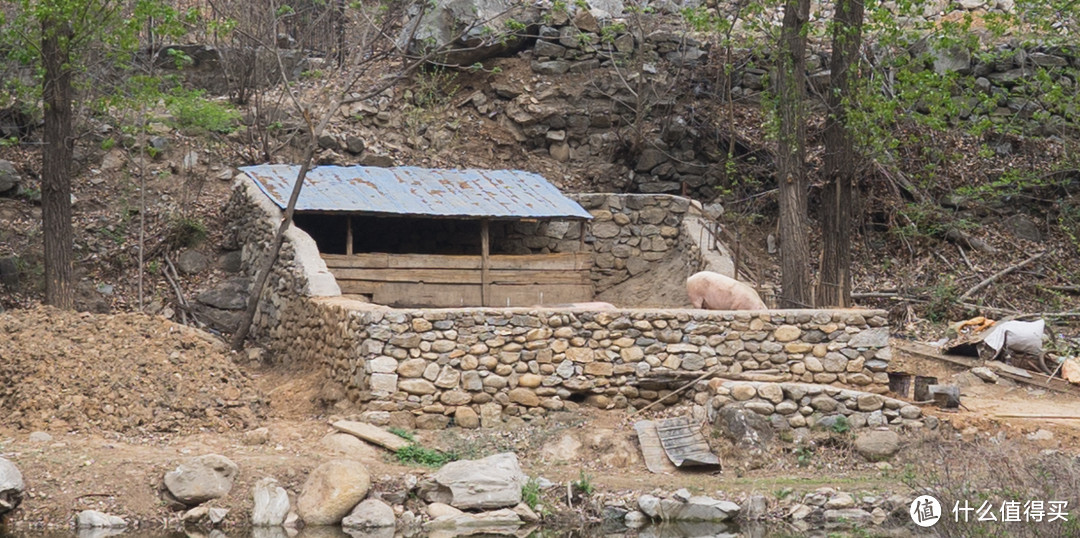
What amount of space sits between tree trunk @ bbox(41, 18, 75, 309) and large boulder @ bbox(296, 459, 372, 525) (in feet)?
19.6

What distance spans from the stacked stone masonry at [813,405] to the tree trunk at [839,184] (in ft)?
10.7

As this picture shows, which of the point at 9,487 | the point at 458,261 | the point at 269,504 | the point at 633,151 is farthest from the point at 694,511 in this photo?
the point at 633,151

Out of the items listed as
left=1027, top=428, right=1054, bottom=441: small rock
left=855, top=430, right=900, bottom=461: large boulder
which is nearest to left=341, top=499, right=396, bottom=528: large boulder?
left=855, top=430, right=900, bottom=461: large boulder

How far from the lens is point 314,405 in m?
12.7

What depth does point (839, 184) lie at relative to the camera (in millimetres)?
15320

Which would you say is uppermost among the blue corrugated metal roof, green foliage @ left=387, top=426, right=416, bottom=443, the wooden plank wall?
the blue corrugated metal roof

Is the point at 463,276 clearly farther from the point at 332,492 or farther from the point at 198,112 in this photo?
the point at 332,492

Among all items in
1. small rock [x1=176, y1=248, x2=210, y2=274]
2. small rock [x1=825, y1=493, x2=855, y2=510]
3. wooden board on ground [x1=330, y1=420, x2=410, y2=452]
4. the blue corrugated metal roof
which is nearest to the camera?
small rock [x1=825, y1=493, x2=855, y2=510]

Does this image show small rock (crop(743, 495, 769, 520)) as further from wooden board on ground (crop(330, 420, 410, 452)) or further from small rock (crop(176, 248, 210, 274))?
small rock (crop(176, 248, 210, 274))

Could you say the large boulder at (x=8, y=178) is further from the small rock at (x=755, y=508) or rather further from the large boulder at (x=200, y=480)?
the small rock at (x=755, y=508)

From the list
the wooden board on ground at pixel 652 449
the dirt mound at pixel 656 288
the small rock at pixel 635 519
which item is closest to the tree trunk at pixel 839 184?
the dirt mound at pixel 656 288

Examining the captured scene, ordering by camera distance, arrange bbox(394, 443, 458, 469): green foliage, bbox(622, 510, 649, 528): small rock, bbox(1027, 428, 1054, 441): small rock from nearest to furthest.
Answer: bbox(622, 510, 649, 528): small rock, bbox(394, 443, 458, 469): green foliage, bbox(1027, 428, 1054, 441): small rock

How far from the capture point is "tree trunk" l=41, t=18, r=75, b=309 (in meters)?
14.5

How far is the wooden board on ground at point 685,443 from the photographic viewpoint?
11359 millimetres
